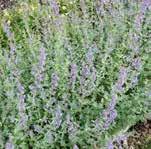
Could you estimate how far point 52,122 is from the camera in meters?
2.94

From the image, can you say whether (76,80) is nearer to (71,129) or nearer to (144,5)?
(71,129)

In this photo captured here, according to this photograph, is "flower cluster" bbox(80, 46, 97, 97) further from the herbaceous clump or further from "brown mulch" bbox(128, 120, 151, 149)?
"brown mulch" bbox(128, 120, 151, 149)

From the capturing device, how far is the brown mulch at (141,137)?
3.72 meters

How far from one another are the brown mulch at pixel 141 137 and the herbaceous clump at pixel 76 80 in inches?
5.9

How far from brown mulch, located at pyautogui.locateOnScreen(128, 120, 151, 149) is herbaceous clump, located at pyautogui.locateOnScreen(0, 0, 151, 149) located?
151 millimetres

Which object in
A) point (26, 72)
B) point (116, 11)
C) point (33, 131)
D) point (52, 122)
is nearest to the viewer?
point (52, 122)

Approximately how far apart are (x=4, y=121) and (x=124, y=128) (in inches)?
38.6

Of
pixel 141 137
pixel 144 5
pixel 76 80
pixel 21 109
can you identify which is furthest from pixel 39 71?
pixel 141 137

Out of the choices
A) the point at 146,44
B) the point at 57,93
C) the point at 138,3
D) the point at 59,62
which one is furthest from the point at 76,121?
the point at 138,3

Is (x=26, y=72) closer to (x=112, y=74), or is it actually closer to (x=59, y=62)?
(x=59, y=62)

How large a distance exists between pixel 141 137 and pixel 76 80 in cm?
85

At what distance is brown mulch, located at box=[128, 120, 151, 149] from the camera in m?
3.72

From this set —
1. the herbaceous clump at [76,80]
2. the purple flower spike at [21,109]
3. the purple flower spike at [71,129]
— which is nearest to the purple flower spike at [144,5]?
the herbaceous clump at [76,80]

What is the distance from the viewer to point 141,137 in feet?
12.5
